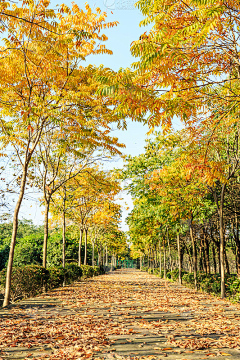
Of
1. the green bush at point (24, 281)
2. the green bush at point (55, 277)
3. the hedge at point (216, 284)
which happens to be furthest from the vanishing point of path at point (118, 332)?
the green bush at point (55, 277)

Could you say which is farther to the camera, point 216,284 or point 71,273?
point 71,273

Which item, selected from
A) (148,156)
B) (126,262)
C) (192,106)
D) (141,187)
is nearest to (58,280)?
(141,187)

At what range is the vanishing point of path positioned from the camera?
14.9ft

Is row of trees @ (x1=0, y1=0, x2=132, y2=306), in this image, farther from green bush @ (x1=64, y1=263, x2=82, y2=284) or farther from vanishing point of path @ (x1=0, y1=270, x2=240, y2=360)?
green bush @ (x1=64, y1=263, x2=82, y2=284)

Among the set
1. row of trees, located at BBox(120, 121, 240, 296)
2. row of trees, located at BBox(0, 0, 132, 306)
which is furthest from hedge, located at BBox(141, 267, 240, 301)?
row of trees, located at BBox(0, 0, 132, 306)

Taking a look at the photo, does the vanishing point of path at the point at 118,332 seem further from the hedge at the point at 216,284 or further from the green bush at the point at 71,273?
the green bush at the point at 71,273

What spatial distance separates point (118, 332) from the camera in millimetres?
5887

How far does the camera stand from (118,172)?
1925 cm

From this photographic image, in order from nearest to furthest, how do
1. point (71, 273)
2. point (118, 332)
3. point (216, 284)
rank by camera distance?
1. point (118, 332)
2. point (216, 284)
3. point (71, 273)

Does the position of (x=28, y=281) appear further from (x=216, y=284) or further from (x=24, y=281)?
(x=216, y=284)

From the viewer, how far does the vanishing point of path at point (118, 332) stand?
4.54 meters

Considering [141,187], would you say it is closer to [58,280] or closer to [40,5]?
[58,280]

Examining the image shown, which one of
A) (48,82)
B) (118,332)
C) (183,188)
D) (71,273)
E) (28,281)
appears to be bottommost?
(71,273)

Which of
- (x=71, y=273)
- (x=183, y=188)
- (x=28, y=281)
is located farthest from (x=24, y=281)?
(x=183, y=188)
